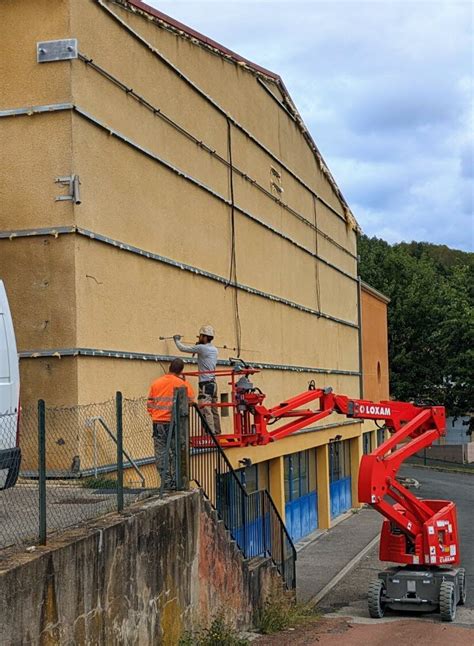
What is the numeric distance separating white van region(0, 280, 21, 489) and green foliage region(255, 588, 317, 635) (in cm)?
539

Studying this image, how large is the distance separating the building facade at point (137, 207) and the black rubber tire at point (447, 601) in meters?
5.45

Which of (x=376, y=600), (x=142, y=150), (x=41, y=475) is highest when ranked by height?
(x=142, y=150)

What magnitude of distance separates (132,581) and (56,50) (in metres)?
7.63

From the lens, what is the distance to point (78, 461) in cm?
1311

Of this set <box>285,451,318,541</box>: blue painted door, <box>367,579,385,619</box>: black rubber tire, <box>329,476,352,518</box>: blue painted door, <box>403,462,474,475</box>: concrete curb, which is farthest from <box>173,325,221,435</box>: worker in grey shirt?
<box>403,462,474,475</box>: concrete curb

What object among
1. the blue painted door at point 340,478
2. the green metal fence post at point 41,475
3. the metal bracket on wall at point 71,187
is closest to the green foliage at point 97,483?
the metal bracket on wall at point 71,187

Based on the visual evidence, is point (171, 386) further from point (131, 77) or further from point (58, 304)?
point (131, 77)

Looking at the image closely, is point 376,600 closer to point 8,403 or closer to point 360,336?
point 8,403

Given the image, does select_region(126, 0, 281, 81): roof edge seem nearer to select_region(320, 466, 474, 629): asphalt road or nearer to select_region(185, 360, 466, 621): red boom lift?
select_region(185, 360, 466, 621): red boom lift

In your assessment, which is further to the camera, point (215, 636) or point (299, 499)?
point (299, 499)

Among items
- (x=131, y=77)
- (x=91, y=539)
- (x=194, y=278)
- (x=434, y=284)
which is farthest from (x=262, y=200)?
(x=434, y=284)

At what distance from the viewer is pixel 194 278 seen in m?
18.0

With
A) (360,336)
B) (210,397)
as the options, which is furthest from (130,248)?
(360,336)

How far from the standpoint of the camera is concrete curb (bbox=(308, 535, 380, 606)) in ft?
64.5
